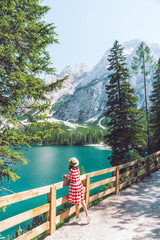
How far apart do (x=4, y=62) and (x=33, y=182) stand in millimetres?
34803

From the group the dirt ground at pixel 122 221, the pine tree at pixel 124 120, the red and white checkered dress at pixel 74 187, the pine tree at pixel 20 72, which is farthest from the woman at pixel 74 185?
A: the pine tree at pixel 124 120

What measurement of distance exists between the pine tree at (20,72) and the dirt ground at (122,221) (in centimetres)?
297

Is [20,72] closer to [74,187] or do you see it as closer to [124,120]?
[74,187]

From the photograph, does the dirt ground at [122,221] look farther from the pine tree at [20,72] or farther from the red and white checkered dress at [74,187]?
the pine tree at [20,72]

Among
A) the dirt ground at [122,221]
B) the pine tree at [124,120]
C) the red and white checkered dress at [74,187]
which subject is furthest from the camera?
the pine tree at [124,120]

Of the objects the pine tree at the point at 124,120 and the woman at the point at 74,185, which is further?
the pine tree at the point at 124,120

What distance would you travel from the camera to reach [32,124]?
284 inches

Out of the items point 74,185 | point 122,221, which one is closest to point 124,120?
point 122,221

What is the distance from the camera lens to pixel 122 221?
560 centimetres

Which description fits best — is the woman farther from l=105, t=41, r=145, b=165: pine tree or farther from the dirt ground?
l=105, t=41, r=145, b=165: pine tree

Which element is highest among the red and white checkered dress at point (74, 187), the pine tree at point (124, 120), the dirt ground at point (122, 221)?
the pine tree at point (124, 120)

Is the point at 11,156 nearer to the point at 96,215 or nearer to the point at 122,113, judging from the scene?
the point at 96,215

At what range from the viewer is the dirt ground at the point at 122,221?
479 cm

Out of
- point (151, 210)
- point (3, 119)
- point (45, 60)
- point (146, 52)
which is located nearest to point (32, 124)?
point (3, 119)
